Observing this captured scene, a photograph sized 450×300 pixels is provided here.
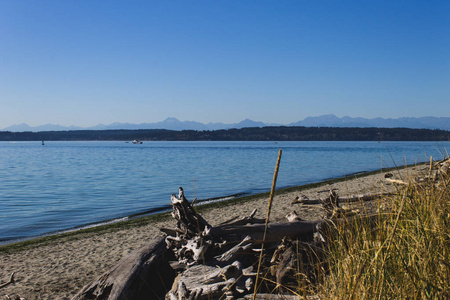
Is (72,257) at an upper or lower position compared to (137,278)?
lower

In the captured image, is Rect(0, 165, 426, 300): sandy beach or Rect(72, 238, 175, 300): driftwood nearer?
Rect(72, 238, 175, 300): driftwood

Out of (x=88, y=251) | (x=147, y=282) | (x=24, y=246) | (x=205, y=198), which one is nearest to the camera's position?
(x=147, y=282)

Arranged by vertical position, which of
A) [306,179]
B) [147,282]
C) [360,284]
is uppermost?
[360,284]

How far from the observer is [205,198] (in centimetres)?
2281

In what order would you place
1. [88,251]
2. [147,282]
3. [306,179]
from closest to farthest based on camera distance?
[147,282]
[88,251]
[306,179]

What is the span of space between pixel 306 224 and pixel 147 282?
3.01 m

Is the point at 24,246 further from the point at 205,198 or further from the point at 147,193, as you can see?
the point at 147,193

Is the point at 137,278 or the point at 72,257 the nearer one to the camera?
the point at 137,278

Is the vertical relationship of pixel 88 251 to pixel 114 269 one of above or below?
below

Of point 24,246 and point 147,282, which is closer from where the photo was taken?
point 147,282

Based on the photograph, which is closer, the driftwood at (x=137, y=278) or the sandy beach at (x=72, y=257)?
the driftwood at (x=137, y=278)

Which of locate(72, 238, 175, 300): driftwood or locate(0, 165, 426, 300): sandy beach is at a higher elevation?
locate(72, 238, 175, 300): driftwood

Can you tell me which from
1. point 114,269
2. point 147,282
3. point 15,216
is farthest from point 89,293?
point 15,216

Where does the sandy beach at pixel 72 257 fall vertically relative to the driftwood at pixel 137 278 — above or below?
below
